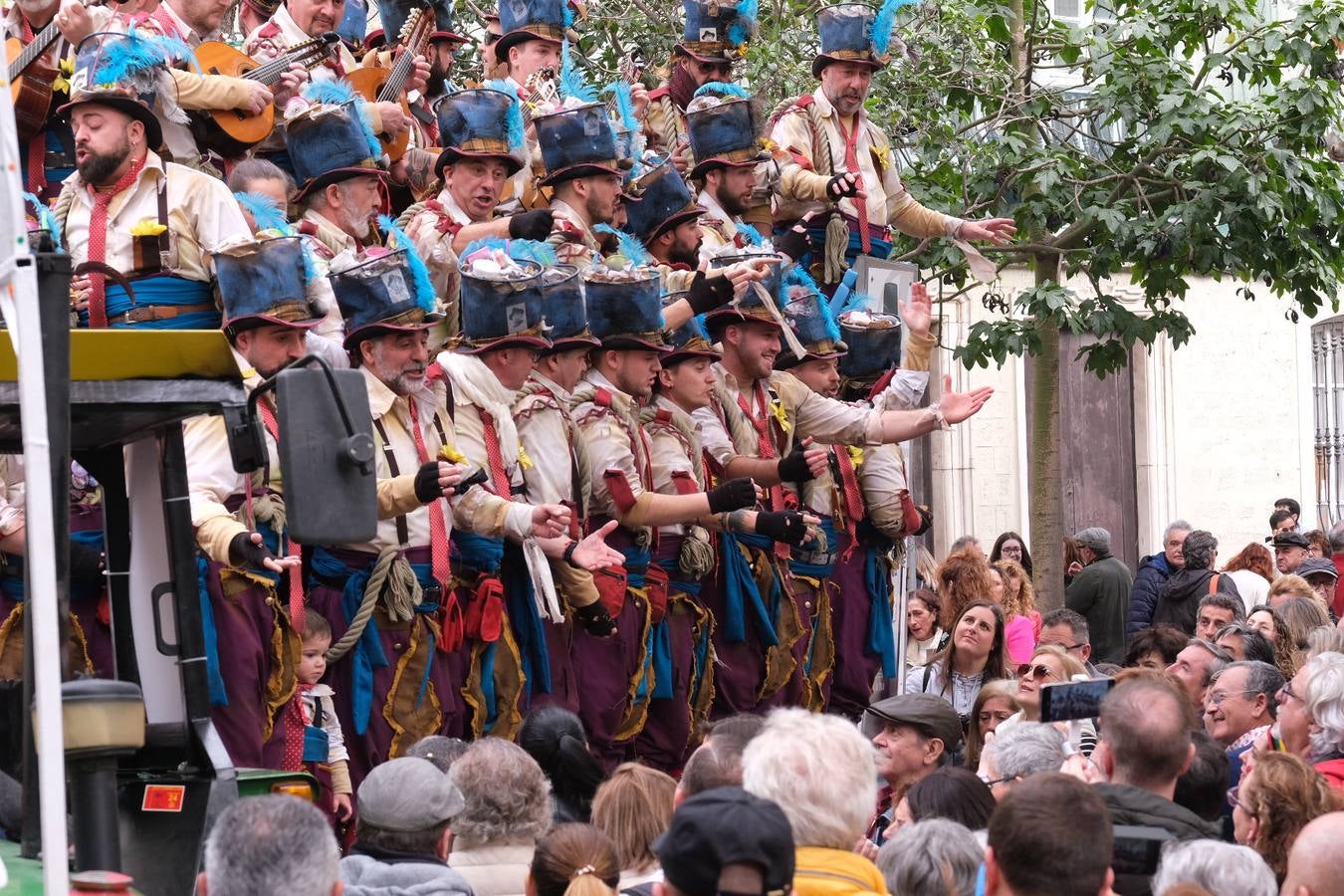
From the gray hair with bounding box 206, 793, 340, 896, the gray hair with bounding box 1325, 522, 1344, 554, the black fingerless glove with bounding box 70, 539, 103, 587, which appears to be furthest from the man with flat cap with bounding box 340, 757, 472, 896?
the gray hair with bounding box 1325, 522, 1344, 554

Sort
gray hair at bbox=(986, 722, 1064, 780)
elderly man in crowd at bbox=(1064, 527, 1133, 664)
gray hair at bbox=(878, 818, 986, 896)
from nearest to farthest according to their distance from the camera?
gray hair at bbox=(878, 818, 986, 896), gray hair at bbox=(986, 722, 1064, 780), elderly man in crowd at bbox=(1064, 527, 1133, 664)

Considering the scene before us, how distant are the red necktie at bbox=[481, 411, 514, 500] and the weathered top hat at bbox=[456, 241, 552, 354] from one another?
0.27m

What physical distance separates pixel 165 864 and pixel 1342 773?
11.6ft

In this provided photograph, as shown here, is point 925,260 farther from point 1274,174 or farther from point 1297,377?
point 1297,377

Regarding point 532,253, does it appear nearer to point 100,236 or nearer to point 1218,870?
point 100,236

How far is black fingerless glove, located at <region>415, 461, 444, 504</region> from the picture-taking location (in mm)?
7414

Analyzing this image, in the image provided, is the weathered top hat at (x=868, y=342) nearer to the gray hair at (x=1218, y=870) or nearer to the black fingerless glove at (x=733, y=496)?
the black fingerless glove at (x=733, y=496)

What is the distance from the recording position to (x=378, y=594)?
7891 millimetres

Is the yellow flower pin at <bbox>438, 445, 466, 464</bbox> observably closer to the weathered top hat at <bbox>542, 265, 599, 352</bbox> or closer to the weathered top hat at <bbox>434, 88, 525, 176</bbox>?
the weathered top hat at <bbox>542, 265, 599, 352</bbox>

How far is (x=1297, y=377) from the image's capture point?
2344 centimetres

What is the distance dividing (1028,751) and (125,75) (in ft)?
13.9

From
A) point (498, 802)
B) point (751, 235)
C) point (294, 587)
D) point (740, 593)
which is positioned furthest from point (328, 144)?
point (498, 802)

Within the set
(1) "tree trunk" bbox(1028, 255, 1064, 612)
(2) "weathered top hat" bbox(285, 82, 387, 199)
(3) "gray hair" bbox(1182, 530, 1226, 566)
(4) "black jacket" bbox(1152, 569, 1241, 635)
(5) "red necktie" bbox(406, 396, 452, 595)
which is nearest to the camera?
(5) "red necktie" bbox(406, 396, 452, 595)

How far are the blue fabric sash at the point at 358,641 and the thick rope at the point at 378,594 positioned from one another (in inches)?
1.3
